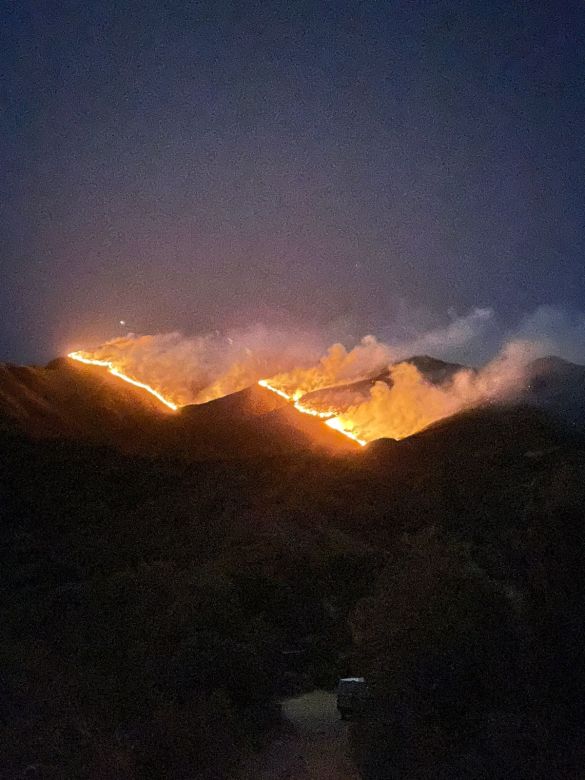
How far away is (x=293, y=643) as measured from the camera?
80.2 feet

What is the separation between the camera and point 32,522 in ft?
137

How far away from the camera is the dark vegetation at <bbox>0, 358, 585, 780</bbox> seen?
11.1 meters

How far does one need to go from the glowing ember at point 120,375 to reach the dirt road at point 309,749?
57.6 meters

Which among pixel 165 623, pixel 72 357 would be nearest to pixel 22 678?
pixel 165 623

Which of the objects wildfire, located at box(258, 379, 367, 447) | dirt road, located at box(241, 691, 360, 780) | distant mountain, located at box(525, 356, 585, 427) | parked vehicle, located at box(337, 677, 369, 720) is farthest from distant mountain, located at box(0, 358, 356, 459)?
parked vehicle, located at box(337, 677, 369, 720)

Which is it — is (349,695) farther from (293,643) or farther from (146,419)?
(146,419)

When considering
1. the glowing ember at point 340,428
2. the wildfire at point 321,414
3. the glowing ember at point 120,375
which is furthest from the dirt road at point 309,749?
the glowing ember at point 120,375

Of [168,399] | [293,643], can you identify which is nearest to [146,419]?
[168,399]

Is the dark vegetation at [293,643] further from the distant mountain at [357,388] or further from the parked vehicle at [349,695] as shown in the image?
the distant mountain at [357,388]

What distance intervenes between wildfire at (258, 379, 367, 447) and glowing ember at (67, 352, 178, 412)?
9361 millimetres

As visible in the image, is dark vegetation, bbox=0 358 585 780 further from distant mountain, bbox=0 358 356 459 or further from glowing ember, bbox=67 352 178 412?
glowing ember, bbox=67 352 178 412

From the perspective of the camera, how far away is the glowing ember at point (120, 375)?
258ft

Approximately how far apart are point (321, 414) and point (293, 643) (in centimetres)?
5058

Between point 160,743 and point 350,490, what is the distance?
40.9 m
